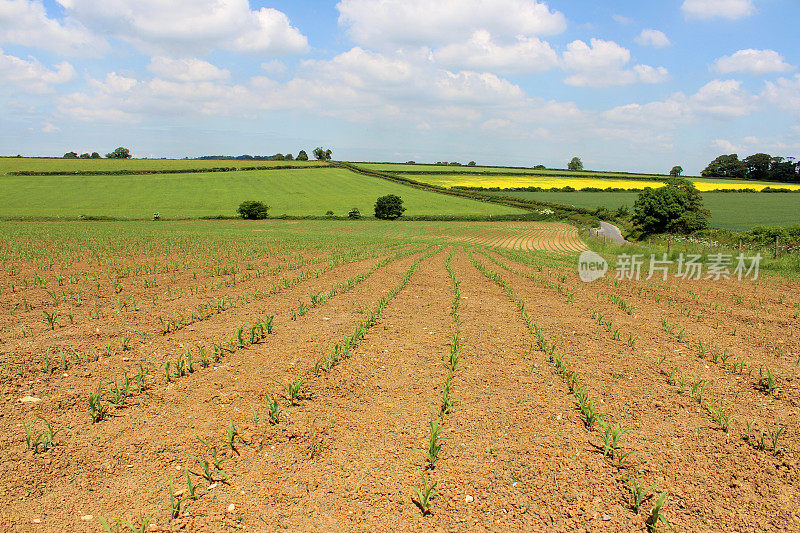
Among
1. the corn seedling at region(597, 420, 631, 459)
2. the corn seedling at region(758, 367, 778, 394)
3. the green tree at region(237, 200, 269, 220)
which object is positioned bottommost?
the corn seedling at region(597, 420, 631, 459)

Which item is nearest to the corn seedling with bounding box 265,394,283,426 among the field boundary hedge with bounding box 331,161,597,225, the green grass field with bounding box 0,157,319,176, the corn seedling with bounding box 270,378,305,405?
the corn seedling with bounding box 270,378,305,405

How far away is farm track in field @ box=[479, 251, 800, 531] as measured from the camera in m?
4.00

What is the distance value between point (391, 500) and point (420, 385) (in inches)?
97.1

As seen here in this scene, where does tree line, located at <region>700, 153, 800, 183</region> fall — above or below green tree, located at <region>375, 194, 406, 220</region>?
above

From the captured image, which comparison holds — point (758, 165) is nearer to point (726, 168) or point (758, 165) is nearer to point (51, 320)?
point (726, 168)

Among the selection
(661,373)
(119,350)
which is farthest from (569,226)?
(119,350)

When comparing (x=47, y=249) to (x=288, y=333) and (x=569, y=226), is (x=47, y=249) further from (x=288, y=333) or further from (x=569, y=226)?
(x=569, y=226)

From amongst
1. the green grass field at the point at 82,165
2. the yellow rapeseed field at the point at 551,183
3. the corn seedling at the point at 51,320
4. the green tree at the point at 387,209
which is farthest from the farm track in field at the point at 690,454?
the green grass field at the point at 82,165

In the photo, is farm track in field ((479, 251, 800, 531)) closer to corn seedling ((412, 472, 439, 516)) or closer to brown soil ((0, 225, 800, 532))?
brown soil ((0, 225, 800, 532))

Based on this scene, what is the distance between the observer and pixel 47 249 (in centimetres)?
2145

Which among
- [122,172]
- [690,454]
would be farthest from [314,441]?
[122,172]

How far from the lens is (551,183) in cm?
9650

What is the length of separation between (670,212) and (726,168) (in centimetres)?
11154

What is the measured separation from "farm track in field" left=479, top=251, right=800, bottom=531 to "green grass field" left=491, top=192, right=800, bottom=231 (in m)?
51.1
